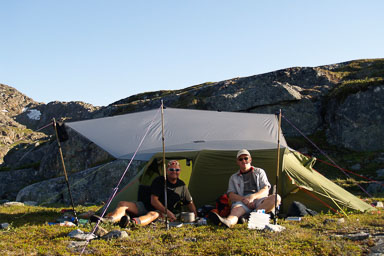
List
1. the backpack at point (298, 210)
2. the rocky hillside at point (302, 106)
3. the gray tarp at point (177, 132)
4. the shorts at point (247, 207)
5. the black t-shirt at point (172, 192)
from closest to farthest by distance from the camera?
the shorts at point (247, 207), the black t-shirt at point (172, 192), the backpack at point (298, 210), the gray tarp at point (177, 132), the rocky hillside at point (302, 106)

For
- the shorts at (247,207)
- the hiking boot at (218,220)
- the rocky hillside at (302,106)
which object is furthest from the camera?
the rocky hillside at (302,106)

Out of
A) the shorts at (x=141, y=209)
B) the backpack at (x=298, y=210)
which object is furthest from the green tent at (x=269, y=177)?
the shorts at (x=141, y=209)

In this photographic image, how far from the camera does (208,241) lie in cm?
581

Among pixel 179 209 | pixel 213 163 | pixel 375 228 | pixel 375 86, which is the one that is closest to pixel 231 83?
pixel 375 86

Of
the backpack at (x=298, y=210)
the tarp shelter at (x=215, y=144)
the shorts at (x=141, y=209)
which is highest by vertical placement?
the tarp shelter at (x=215, y=144)

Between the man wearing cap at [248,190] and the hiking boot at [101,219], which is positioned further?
the man wearing cap at [248,190]

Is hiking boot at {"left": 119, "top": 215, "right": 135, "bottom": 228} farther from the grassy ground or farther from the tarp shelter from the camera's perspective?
the tarp shelter

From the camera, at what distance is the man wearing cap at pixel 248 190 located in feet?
24.7

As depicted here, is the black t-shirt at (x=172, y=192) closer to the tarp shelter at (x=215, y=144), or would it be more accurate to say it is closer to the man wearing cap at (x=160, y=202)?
the man wearing cap at (x=160, y=202)

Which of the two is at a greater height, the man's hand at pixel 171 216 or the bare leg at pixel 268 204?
the bare leg at pixel 268 204

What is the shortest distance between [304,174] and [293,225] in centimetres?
256

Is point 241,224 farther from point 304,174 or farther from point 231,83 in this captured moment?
point 231,83

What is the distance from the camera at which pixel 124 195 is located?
32.5 feet

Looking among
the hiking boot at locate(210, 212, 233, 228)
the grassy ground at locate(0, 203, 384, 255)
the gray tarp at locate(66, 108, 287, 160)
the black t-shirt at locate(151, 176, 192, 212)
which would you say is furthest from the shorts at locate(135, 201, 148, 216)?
the hiking boot at locate(210, 212, 233, 228)
